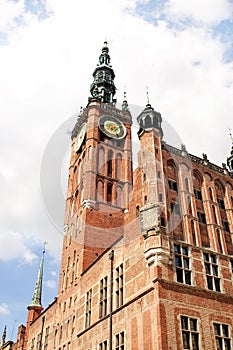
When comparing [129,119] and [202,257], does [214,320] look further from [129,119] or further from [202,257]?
[129,119]

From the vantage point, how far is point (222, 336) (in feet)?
74.2

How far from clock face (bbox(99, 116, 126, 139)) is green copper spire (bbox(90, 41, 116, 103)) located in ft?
21.4

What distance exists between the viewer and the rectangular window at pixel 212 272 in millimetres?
24608

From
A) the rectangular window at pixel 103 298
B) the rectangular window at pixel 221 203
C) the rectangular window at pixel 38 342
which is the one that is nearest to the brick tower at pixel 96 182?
the rectangular window at pixel 103 298

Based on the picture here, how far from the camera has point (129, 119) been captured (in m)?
56.8

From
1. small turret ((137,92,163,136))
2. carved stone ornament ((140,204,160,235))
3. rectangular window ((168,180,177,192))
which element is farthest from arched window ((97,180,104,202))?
carved stone ornament ((140,204,160,235))

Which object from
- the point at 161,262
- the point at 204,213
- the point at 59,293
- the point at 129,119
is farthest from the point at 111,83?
the point at 161,262

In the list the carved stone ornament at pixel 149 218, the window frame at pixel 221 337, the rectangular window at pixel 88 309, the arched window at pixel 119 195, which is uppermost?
the arched window at pixel 119 195

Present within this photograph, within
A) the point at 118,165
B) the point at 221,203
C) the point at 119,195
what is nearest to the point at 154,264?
the point at 221,203

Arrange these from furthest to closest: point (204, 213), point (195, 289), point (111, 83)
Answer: point (111, 83) < point (204, 213) < point (195, 289)

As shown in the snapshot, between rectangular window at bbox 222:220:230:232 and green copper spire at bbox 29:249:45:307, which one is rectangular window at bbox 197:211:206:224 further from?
green copper spire at bbox 29:249:45:307

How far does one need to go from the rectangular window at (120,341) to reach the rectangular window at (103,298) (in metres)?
3.25

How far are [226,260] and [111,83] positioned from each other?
4450 centimetres

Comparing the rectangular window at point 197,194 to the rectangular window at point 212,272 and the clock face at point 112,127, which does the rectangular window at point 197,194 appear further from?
the clock face at point 112,127
